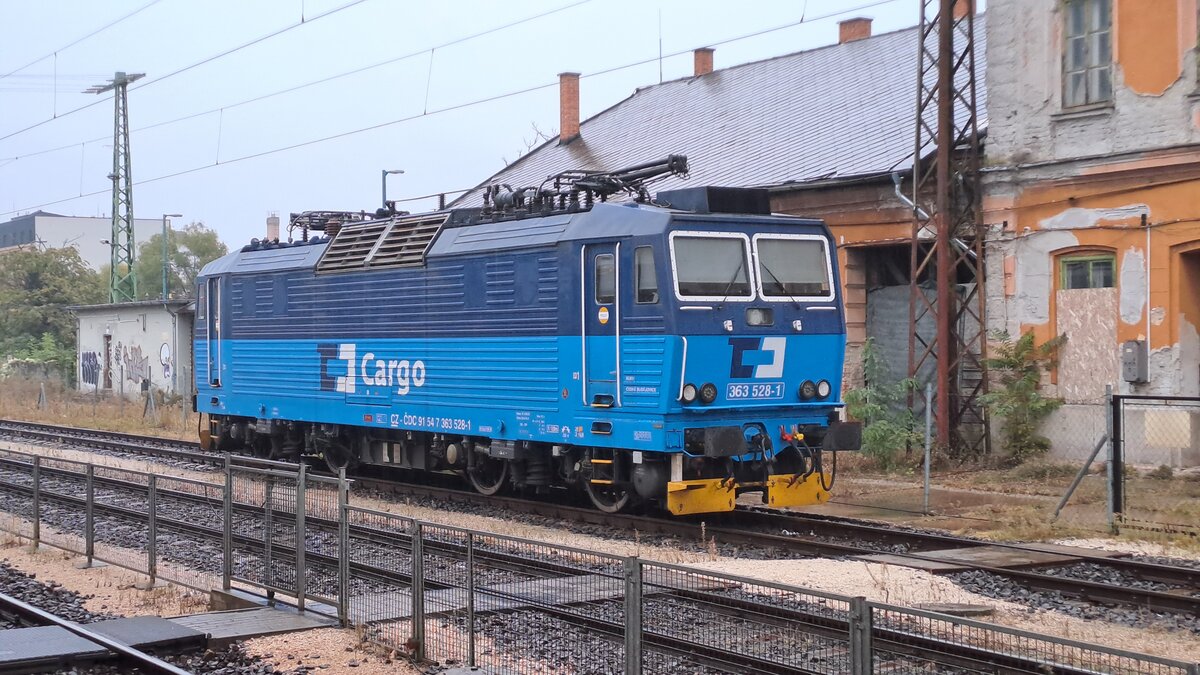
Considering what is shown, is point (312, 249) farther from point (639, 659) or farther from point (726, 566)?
point (639, 659)

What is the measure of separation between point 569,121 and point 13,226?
8839cm

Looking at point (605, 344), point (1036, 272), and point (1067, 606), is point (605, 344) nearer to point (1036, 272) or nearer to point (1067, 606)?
point (1067, 606)

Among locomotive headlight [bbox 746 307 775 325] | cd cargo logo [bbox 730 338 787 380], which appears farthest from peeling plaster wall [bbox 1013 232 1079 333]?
locomotive headlight [bbox 746 307 775 325]

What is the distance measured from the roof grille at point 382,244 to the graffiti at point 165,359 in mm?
21647

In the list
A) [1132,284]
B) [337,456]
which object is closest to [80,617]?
[337,456]

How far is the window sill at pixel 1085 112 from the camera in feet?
64.5

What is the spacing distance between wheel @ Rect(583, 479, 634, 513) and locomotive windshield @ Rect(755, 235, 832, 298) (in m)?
2.95

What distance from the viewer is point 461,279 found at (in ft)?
56.5

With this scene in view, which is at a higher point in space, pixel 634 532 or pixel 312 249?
pixel 312 249

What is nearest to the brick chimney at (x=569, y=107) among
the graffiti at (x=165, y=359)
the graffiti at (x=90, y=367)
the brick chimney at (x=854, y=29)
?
the brick chimney at (x=854, y=29)

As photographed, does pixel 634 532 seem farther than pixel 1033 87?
No

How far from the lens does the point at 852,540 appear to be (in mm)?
14086

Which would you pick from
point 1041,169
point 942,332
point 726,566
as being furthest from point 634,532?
point 1041,169

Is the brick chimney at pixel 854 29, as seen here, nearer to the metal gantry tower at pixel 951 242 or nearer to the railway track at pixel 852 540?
the metal gantry tower at pixel 951 242
